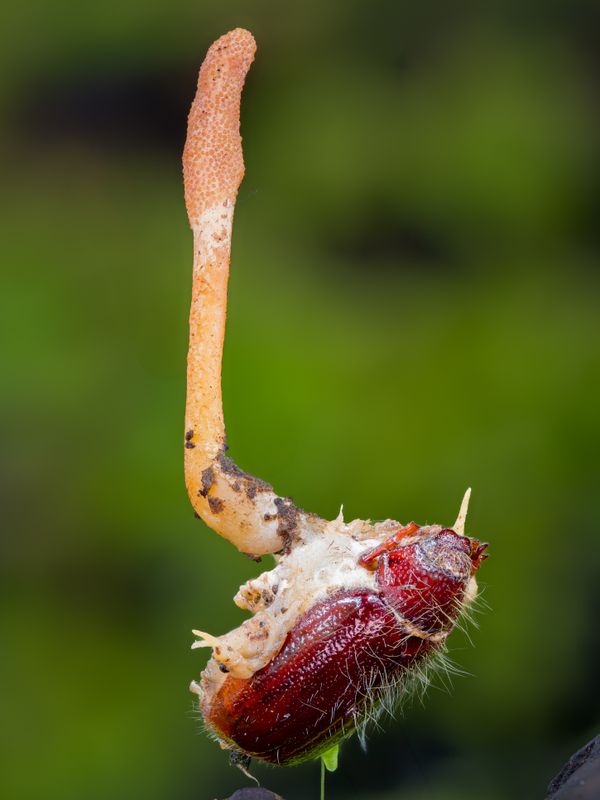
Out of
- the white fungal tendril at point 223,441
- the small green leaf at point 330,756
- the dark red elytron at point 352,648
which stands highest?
the white fungal tendril at point 223,441

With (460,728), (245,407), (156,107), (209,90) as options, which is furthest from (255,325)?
(209,90)

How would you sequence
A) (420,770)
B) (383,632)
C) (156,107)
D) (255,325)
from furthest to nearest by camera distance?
(156,107)
(255,325)
(420,770)
(383,632)

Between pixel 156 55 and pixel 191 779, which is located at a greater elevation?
pixel 156 55

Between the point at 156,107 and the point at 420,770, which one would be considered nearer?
the point at 420,770

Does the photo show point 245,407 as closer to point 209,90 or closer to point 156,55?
point 156,55

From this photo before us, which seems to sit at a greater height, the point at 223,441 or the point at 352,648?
the point at 223,441

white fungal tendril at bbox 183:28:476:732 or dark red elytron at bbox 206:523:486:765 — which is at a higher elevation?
white fungal tendril at bbox 183:28:476:732

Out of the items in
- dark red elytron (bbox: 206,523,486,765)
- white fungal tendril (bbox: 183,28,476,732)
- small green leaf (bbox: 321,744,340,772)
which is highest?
white fungal tendril (bbox: 183,28,476,732)
